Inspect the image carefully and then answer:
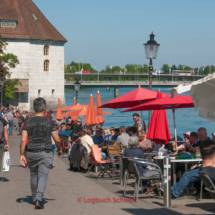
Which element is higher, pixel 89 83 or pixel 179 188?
pixel 89 83

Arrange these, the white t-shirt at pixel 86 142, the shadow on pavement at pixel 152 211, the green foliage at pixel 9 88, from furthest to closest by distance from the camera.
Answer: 1. the green foliage at pixel 9 88
2. the white t-shirt at pixel 86 142
3. the shadow on pavement at pixel 152 211

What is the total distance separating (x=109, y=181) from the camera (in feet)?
33.7

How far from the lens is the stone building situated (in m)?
62.8

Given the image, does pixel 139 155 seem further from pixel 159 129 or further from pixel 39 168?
pixel 39 168

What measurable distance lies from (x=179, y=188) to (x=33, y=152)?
2752 millimetres

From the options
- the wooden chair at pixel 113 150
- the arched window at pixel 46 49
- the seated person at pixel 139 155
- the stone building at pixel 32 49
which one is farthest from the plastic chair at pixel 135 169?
the arched window at pixel 46 49

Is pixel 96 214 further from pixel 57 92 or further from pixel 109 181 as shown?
pixel 57 92

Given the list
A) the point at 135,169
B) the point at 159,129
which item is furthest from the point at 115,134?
the point at 135,169

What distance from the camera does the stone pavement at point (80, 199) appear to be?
6695 millimetres

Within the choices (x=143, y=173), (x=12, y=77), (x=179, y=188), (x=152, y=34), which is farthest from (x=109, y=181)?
(x=12, y=77)

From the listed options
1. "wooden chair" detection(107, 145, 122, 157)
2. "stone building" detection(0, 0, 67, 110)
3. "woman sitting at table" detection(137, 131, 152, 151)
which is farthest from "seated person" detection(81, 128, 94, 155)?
"stone building" detection(0, 0, 67, 110)

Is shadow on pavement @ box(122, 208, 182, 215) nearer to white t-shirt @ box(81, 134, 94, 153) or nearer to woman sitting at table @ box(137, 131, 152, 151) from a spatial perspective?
woman sitting at table @ box(137, 131, 152, 151)

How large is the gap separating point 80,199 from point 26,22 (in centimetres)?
5980

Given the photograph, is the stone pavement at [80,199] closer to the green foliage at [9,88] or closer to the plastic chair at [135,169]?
the plastic chair at [135,169]
